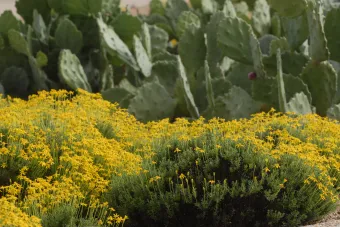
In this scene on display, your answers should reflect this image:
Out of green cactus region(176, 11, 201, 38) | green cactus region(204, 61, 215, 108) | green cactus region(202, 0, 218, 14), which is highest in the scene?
green cactus region(202, 0, 218, 14)

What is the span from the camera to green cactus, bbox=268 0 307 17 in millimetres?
7988

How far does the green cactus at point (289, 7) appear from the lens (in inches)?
314

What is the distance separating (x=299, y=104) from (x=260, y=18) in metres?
3.02

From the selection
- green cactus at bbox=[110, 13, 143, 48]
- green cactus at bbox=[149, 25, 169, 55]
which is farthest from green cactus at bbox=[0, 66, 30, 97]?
green cactus at bbox=[149, 25, 169, 55]

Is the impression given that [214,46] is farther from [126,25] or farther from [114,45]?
[126,25]

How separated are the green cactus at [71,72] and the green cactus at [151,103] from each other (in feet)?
3.42

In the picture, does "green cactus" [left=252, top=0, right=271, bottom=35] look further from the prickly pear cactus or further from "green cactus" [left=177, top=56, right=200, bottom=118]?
"green cactus" [left=177, top=56, right=200, bottom=118]

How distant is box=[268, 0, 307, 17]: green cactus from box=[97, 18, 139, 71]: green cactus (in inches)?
78.2

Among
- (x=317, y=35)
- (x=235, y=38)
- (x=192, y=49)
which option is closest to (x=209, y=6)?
(x=192, y=49)

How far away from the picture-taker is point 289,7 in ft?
26.4

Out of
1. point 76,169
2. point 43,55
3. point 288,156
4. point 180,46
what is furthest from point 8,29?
point 288,156

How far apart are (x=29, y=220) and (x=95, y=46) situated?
18.4 feet

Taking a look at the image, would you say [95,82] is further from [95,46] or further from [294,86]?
[294,86]

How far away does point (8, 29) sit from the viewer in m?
9.95
